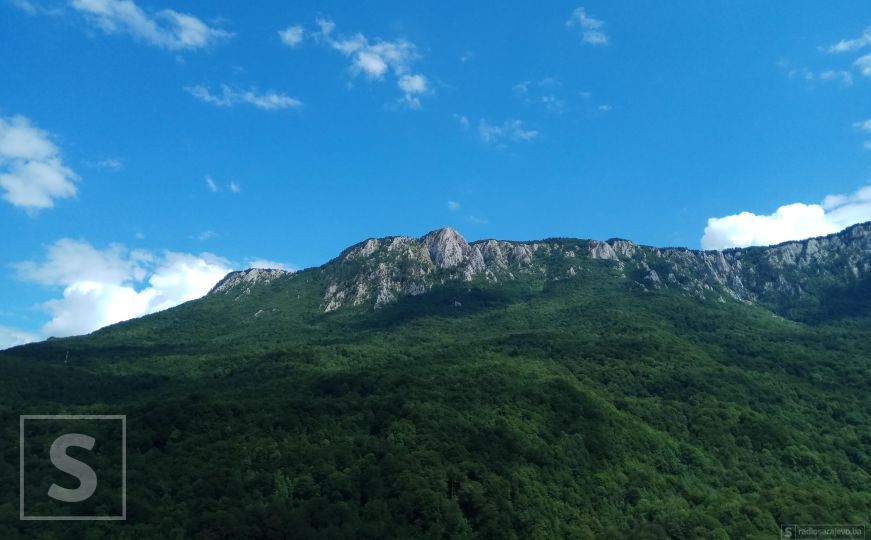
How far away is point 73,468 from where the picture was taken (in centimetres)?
9356

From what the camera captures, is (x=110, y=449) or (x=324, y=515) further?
(x=110, y=449)

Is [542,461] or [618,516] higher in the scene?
[542,461]

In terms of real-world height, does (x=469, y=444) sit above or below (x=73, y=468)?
below

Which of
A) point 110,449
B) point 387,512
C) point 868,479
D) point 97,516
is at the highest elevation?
point 110,449

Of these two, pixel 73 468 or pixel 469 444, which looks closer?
pixel 73 468

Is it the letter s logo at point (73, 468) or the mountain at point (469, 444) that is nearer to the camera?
the letter s logo at point (73, 468)

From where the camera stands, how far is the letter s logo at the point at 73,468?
278 feet

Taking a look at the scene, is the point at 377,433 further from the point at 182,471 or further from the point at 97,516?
the point at 97,516

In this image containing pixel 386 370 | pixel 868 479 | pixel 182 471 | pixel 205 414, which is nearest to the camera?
pixel 182 471

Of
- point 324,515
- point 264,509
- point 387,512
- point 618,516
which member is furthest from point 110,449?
point 618,516

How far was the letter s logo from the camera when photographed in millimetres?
84875

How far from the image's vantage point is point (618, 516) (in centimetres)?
10512

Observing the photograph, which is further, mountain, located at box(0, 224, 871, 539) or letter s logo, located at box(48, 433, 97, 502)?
mountain, located at box(0, 224, 871, 539)

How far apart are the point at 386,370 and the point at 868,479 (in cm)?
11167
